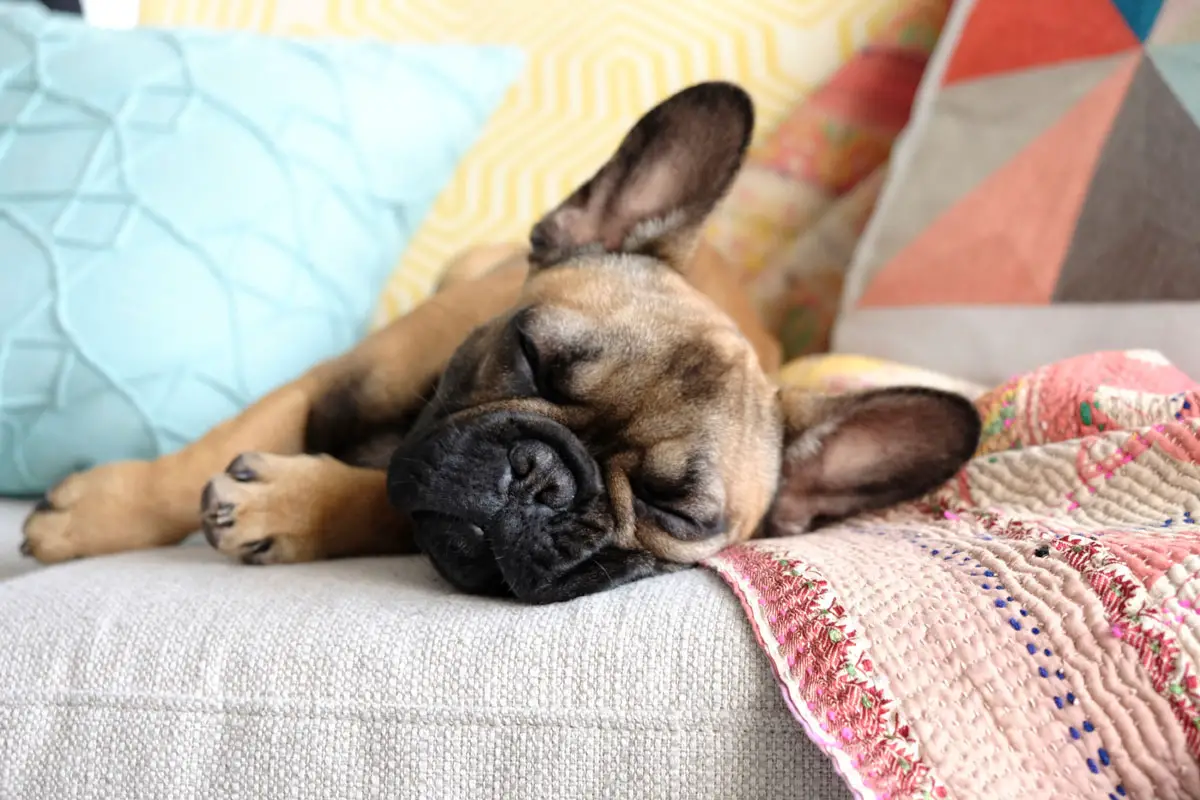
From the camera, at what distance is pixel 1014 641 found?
0.88 meters

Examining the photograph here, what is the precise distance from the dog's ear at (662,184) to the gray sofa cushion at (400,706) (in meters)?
0.72

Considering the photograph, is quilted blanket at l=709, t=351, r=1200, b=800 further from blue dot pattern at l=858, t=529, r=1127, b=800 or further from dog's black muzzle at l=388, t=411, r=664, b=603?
dog's black muzzle at l=388, t=411, r=664, b=603

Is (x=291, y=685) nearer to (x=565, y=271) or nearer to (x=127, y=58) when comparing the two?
(x=565, y=271)

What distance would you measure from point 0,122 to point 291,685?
134cm

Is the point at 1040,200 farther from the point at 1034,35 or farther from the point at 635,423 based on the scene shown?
the point at 635,423

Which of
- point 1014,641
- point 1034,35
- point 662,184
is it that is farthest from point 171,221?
point 1034,35

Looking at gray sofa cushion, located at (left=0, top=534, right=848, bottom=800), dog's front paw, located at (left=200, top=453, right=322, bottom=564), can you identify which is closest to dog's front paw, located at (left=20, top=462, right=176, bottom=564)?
dog's front paw, located at (left=200, top=453, right=322, bottom=564)

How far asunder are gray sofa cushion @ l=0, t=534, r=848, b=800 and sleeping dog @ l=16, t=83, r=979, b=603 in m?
0.16

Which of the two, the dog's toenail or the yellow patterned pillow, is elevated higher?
the yellow patterned pillow

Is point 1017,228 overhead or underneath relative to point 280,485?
overhead

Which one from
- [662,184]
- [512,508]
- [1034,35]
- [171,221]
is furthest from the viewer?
[1034,35]

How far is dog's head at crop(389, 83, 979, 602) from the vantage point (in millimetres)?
1148

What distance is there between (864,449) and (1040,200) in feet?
2.43

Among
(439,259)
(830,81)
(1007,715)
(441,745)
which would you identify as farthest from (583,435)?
(830,81)
